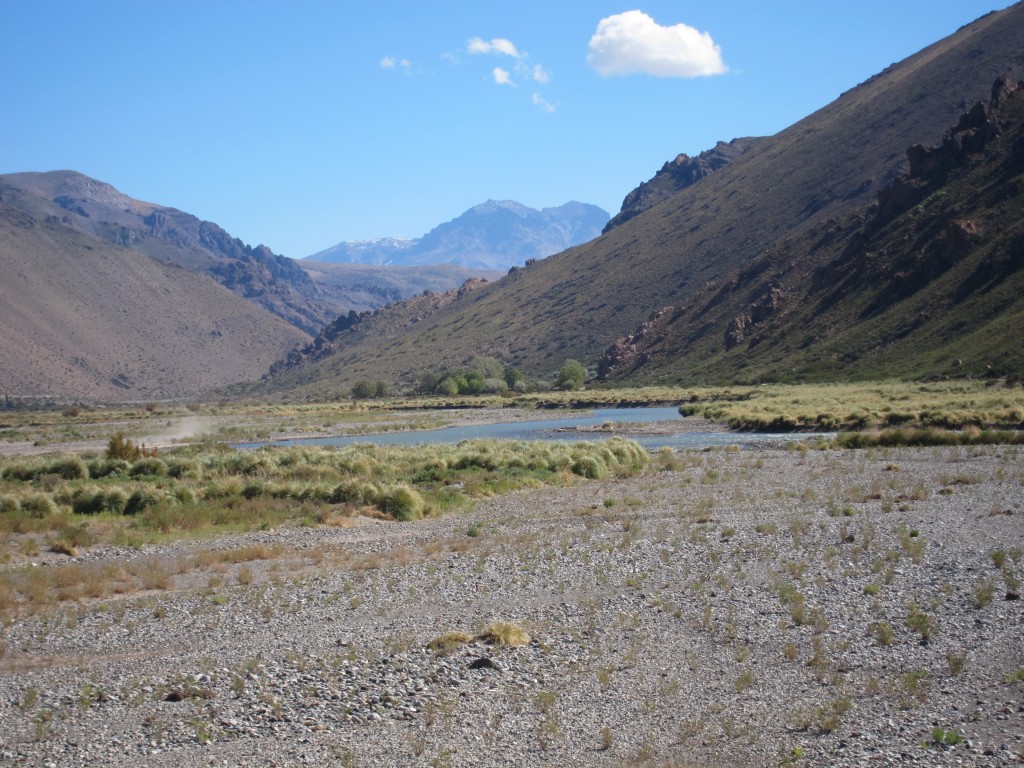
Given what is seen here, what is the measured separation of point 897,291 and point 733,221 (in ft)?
186

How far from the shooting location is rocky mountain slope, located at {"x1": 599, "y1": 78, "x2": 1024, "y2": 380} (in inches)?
2677

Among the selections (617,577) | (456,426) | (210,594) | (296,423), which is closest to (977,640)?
(617,577)

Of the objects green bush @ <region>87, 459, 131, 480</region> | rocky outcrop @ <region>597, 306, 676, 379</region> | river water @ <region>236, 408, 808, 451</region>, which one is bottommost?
river water @ <region>236, 408, 808, 451</region>

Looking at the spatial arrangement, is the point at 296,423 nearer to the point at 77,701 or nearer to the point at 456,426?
the point at 456,426

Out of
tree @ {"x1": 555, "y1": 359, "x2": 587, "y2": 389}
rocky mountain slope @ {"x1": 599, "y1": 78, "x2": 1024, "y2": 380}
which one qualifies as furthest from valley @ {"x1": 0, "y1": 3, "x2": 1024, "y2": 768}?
tree @ {"x1": 555, "y1": 359, "x2": 587, "y2": 389}

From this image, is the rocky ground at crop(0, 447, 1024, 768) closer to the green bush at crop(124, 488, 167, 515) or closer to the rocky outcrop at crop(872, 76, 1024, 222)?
the green bush at crop(124, 488, 167, 515)

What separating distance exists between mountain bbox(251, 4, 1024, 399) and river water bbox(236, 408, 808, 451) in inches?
1542

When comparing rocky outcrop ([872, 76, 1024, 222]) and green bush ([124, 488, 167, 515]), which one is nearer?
green bush ([124, 488, 167, 515])

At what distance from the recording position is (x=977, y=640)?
1068cm

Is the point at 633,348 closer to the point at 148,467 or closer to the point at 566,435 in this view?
the point at 566,435

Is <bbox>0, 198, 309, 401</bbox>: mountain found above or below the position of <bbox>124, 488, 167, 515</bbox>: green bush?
above

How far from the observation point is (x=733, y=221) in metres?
136

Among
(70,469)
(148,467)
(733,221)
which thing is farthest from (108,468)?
(733,221)

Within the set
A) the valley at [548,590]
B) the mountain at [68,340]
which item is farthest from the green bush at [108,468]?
the mountain at [68,340]
